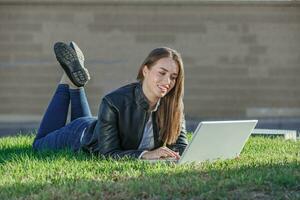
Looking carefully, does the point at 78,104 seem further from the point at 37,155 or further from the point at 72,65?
the point at 37,155

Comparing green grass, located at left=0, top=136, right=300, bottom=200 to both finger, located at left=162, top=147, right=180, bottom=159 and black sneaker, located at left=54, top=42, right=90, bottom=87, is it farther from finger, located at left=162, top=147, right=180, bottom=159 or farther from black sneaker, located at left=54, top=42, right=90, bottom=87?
black sneaker, located at left=54, top=42, right=90, bottom=87

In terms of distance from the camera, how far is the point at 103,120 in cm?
609

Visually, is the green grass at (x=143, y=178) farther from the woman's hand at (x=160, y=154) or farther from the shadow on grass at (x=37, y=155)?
the woman's hand at (x=160, y=154)

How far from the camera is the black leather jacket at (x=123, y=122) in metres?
6.08

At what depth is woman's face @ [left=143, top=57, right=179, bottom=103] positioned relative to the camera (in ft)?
19.5

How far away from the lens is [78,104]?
745 centimetres

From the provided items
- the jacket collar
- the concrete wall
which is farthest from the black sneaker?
the concrete wall

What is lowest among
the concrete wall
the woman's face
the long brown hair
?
the concrete wall

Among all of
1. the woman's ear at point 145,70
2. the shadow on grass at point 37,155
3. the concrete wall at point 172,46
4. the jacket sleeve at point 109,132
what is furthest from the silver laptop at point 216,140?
the concrete wall at point 172,46

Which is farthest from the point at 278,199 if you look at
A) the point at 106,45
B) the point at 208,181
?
the point at 106,45

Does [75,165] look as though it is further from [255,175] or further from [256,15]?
[256,15]

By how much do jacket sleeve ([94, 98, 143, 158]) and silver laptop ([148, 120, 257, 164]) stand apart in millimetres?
492

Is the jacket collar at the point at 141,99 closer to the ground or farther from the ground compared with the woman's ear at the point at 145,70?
closer to the ground

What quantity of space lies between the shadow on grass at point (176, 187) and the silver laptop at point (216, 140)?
1.27 feet
